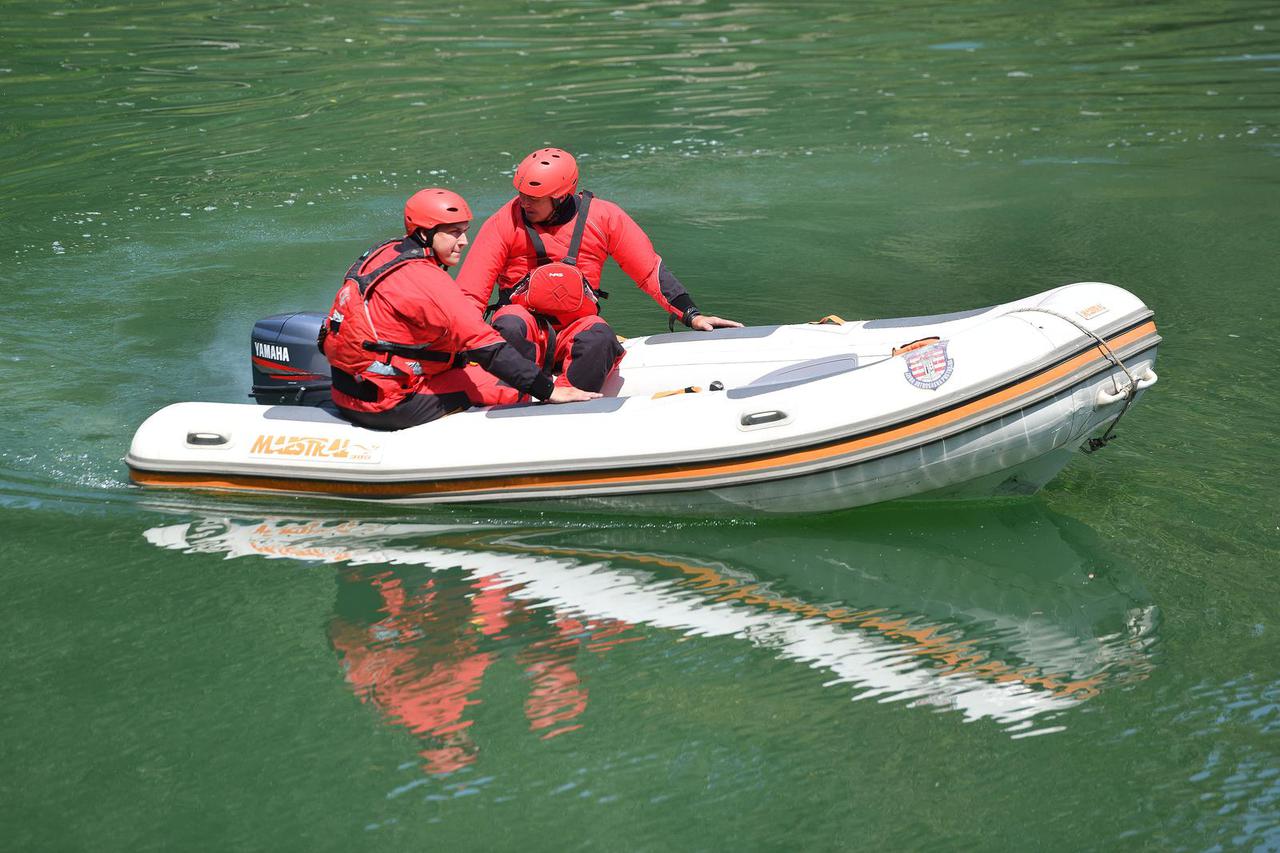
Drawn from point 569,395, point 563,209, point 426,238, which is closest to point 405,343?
point 426,238

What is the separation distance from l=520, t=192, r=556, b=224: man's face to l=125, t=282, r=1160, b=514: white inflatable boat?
74 centimetres

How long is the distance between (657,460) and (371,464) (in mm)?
992

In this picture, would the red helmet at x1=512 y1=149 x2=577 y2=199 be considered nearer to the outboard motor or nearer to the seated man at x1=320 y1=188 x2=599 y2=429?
Result: the seated man at x1=320 y1=188 x2=599 y2=429

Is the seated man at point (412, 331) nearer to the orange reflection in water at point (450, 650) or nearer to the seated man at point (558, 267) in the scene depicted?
the seated man at point (558, 267)

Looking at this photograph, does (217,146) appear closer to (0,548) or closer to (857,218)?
(857,218)

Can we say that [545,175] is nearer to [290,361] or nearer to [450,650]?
[290,361]

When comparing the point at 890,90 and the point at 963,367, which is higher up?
the point at 890,90

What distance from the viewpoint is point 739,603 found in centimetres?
425

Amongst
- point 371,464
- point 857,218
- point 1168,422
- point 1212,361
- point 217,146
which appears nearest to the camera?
point 371,464

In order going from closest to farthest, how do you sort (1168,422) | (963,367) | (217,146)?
(963,367) → (1168,422) → (217,146)

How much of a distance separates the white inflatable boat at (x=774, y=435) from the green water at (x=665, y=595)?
154 mm

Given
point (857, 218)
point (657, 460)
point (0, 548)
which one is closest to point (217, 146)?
point (857, 218)

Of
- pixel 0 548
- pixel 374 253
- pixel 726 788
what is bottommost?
pixel 726 788

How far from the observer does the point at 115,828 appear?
321cm
